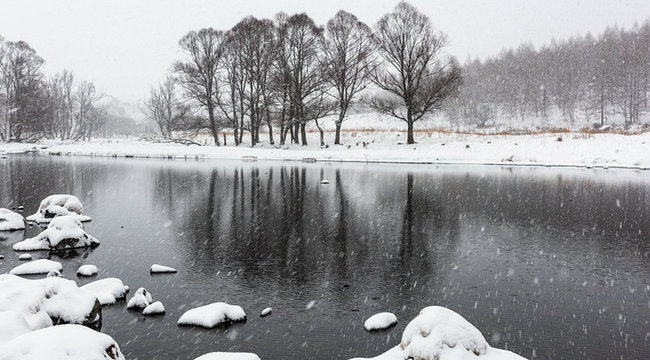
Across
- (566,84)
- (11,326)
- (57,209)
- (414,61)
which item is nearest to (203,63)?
(414,61)

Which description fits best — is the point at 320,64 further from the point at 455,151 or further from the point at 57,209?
the point at 57,209

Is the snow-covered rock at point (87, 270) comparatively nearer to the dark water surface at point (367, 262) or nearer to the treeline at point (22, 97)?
the dark water surface at point (367, 262)

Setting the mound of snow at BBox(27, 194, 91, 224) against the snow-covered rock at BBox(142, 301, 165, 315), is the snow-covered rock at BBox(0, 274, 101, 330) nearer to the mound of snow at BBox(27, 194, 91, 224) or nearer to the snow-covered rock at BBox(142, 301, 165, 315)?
the snow-covered rock at BBox(142, 301, 165, 315)

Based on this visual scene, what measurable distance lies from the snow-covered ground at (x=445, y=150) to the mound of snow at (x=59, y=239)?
32482 millimetres

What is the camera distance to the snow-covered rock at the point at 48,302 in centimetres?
662

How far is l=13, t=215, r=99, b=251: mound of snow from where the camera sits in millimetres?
11961

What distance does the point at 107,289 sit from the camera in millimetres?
8727

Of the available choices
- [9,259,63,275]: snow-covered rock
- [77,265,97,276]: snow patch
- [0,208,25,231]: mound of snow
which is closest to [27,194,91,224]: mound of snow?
[0,208,25,231]: mound of snow

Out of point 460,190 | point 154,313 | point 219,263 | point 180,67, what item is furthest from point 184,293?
point 180,67

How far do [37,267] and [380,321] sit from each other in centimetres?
779

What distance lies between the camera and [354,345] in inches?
269

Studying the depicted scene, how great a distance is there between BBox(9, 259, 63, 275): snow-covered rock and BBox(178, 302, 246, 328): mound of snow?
4.56m

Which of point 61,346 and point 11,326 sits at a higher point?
point 61,346

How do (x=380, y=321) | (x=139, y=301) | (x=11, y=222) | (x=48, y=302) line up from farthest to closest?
(x=11, y=222)
(x=139, y=301)
(x=380, y=321)
(x=48, y=302)
